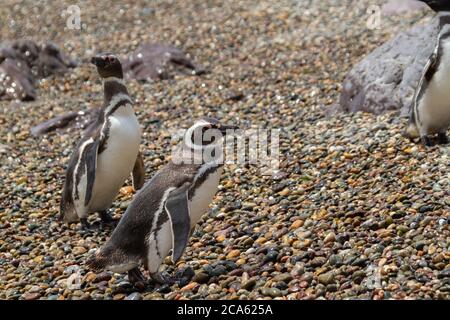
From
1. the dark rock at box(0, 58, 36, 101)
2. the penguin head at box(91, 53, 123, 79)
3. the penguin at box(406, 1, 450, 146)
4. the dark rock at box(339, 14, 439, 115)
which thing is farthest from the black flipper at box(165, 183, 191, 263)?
the dark rock at box(0, 58, 36, 101)

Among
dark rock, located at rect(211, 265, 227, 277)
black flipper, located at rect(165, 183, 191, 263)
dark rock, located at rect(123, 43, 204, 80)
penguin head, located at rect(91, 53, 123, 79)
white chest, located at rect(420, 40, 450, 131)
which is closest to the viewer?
black flipper, located at rect(165, 183, 191, 263)

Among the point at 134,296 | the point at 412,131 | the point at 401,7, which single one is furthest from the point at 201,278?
the point at 401,7

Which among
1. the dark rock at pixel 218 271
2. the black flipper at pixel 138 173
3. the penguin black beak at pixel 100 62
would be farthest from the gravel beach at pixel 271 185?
the penguin black beak at pixel 100 62

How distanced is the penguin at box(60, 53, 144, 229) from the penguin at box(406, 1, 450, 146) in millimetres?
2544

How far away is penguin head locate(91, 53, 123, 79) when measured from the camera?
6684mm

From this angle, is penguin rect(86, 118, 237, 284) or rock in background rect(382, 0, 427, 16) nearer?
penguin rect(86, 118, 237, 284)

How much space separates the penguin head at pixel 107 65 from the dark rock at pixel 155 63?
192 inches

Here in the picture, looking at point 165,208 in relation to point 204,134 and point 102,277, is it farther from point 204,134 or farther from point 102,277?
point 102,277

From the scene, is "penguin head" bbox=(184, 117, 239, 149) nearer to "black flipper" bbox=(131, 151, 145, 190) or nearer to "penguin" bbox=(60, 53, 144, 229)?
"penguin" bbox=(60, 53, 144, 229)

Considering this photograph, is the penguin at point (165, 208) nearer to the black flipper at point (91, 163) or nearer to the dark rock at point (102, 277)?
the dark rock at point (102, 277)

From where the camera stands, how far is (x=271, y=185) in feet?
23.2

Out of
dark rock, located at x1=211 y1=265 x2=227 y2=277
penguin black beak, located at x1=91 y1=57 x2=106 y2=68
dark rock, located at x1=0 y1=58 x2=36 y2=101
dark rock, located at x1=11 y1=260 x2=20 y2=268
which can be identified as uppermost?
penguin black beak, located at x1=91 y1=57 x2=106 y2=68

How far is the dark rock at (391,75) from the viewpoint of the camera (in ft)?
27.6
